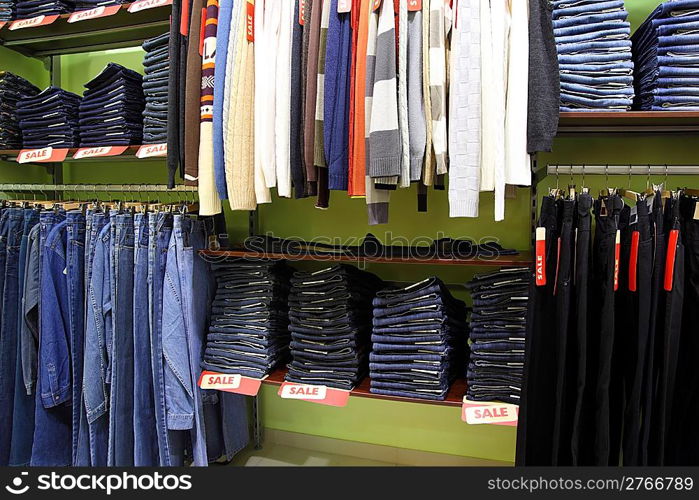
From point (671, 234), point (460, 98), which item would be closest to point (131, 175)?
point (460, 98)

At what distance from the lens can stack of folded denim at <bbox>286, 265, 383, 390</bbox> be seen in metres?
1.62

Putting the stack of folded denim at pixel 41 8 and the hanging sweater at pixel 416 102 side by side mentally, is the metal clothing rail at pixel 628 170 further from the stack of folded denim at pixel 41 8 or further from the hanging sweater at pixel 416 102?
the stack of folded denim at pixel 41 8

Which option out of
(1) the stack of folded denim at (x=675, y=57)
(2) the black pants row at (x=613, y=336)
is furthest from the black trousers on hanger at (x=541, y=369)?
(1) the stack of folded denim at (x=675, y=57)

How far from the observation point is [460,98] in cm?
129

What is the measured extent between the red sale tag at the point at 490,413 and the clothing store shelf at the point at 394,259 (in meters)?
0.45

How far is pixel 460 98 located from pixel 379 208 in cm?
40

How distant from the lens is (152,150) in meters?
1.78

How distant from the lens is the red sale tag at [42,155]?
6.44 feet

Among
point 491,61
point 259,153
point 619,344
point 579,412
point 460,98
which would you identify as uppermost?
point 491,61

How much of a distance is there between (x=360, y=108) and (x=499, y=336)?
0.87 m

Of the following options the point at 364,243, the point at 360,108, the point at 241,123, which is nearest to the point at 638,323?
the point at 364,243

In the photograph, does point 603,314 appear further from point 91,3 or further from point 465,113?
point 91,3

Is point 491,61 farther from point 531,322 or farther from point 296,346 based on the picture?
point 296,346

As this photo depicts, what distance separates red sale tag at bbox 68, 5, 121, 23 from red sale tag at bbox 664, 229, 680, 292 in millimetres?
2199
